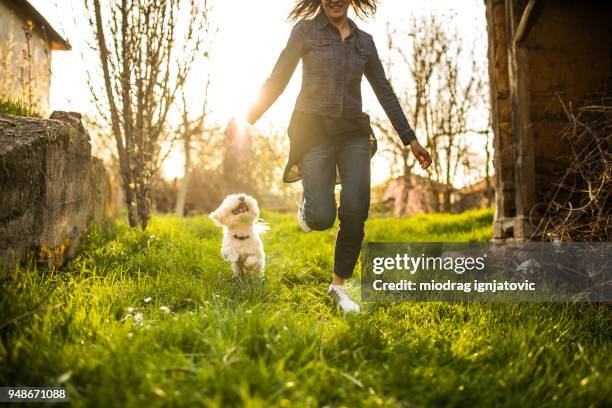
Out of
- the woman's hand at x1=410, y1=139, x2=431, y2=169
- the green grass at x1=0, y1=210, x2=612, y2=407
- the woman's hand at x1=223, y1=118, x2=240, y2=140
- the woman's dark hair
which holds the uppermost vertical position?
the woman's dark hair

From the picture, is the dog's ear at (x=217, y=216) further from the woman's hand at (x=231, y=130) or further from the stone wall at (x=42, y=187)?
the stone wall at (x=42, y=187)

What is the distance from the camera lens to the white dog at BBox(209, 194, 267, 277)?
12.6ft

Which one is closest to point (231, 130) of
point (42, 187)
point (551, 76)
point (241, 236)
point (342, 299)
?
point (241, 236)

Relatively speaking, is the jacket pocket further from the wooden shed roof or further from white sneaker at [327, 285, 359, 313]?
the wooden shed roof

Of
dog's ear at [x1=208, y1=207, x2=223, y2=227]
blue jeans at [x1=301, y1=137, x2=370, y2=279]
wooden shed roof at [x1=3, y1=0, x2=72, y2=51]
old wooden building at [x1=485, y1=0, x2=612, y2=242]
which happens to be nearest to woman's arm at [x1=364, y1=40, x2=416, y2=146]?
blue jeans at [x1=301, y1=137, x2=370, y2=279]

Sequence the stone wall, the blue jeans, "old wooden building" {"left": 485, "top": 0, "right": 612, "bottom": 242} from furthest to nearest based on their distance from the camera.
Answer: "old wooden building" {"left": 485, "top": 0, "right": 612, "bottom": 242}
the blue jeans
the stone wall

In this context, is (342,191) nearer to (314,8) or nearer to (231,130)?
(231,130)

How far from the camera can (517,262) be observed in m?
4.30

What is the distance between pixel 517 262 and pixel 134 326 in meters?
3.55

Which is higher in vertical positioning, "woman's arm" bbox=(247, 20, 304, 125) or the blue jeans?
"woman's arm" bbox=(247, 20, 304, 125)

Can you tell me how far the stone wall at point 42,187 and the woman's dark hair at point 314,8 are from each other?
2092mm

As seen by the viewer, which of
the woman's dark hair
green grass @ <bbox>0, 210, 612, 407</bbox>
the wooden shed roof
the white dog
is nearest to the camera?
green grass @ <bbox>0, 210, 612, 407</bbox>

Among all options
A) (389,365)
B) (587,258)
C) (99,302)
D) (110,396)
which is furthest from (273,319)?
(587,258)

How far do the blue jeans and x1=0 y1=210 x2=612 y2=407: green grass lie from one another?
0.43 meters
